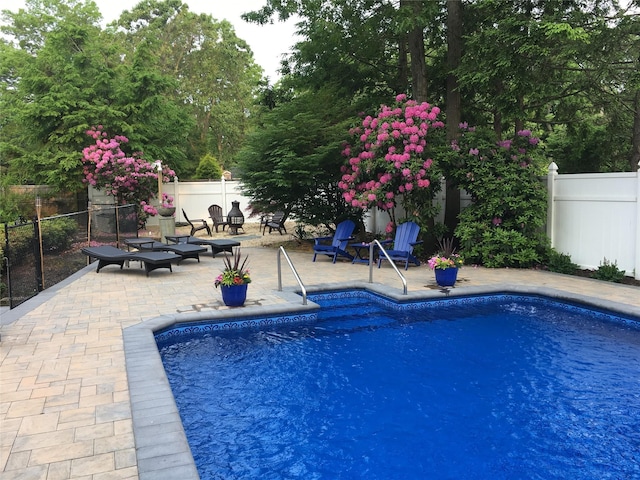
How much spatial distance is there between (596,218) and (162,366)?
7.53 meters

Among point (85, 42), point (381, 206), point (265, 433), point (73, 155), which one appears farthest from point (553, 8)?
point (85, 42)

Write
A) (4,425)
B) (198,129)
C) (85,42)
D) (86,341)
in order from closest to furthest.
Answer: (4,425)
(86,341)
(85,42)
(198,129)

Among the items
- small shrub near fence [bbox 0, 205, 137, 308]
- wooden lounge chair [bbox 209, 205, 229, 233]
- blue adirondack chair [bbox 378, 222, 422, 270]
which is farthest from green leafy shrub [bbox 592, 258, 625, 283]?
wooden lounge chair [bbox 209, 205, 229, 233]

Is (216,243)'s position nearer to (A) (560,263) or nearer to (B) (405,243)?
(B) (405,243)

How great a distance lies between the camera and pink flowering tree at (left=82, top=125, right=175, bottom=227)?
16.2 metres

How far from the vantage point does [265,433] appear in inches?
146

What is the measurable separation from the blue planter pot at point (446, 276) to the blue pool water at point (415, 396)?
86 centimetres

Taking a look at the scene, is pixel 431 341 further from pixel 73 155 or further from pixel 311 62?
pixel 73 155

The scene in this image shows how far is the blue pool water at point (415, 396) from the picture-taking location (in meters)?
3.35

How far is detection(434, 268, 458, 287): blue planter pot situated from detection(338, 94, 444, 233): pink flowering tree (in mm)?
2627

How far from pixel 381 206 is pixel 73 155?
36.7 ft

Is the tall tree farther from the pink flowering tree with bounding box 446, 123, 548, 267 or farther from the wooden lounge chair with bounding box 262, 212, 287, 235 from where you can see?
the pink flowering tree with bounding box 446, 123, 548, 267

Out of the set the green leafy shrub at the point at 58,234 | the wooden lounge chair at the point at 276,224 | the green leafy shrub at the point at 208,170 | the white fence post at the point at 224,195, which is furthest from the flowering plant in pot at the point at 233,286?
the green leafy shrub at the point at 208,170

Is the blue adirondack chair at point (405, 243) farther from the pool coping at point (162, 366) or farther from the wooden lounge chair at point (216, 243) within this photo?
the wooden lounge chair at point (216, 243)
